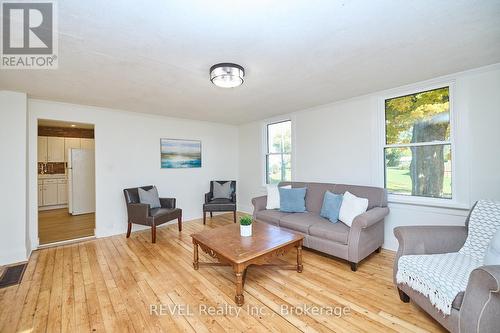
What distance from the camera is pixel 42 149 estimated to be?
5.58 m

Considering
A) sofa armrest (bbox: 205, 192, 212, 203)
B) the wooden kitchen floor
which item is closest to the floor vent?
the wooden kitchen floor

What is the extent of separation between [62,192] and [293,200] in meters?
6.44

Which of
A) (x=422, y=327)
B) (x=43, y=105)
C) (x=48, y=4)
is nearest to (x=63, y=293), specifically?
(x=48, y=4)

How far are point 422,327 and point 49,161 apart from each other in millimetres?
7970

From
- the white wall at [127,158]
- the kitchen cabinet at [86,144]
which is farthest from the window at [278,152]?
the kitchen cabinet at [86,144]

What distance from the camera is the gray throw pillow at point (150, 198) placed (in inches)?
147

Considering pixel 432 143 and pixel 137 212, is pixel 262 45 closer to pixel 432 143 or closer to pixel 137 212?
pixel 432 143

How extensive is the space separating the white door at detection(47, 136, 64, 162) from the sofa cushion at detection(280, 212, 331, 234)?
251 inches

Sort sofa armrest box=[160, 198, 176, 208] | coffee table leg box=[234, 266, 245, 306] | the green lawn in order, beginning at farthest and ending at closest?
sofa armrest box=[160, 198, 176, 208]
the green lawn
coffee table leg box=[234, 266, 245, 306]

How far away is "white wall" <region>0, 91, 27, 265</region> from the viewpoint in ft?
9.08

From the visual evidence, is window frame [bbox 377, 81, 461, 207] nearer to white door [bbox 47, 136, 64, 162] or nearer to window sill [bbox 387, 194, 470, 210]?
window sill [bbox 387, 194, 470, 210]

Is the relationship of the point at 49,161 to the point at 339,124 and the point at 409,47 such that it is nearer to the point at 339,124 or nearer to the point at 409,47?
the point at 339,124

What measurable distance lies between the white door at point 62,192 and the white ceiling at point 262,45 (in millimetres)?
3811

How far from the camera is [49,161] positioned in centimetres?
570
